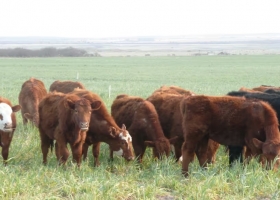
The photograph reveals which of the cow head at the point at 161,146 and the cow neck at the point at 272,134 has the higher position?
the cow neck at the point at 272,134

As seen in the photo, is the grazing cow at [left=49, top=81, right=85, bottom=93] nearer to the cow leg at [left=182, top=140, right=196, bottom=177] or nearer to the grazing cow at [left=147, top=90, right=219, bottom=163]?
the grazing cow at [left=147, top=90, right=219, bottom=163]

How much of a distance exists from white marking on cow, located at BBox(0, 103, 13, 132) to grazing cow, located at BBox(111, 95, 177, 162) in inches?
101

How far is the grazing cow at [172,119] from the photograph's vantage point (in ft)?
35.5

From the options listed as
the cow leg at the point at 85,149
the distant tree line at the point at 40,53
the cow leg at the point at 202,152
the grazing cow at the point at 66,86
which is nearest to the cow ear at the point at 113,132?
the cow leg at the point at 85,149

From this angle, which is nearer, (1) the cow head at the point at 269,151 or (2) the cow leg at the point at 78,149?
(1) the cow head at the point at 269,151

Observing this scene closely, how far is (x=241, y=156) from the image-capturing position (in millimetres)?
10352

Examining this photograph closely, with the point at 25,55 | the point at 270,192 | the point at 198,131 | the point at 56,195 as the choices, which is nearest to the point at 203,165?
the point at 198,131

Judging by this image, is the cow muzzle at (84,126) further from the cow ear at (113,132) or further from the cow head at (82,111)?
the cow ear at (113,132)

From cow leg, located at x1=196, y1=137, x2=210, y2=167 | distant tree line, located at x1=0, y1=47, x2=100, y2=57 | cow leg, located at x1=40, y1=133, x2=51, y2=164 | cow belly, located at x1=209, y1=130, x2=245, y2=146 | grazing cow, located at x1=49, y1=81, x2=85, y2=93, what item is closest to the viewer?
cow belly, located at x1=209, y1=130, x2=245, y2=146

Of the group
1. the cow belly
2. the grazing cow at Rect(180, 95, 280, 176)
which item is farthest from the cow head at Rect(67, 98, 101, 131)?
the cow belly

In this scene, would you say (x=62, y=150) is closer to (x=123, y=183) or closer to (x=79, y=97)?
(x=79, y=97)

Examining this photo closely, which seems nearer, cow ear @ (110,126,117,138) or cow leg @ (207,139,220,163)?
cow ear @ (110,126,117,138)

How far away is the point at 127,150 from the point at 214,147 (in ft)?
6.35

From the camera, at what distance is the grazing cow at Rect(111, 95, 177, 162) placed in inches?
409
